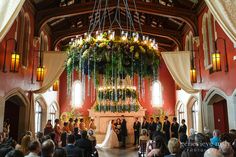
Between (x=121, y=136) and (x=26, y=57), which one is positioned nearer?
(x=26, y=57)

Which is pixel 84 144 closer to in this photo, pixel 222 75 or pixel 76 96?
pixel 222 75

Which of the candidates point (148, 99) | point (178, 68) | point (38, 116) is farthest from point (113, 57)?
point (148, 99)

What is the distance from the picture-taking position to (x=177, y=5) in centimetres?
1090

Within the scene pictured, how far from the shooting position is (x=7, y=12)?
10.6 feet

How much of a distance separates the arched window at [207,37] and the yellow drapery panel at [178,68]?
1.80 metres

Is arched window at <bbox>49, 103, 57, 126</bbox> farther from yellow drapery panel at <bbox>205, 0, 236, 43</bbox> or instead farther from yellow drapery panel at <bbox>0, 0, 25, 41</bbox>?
yellow drapery panel at <bbox>205, 0, 236, 43</bbox>

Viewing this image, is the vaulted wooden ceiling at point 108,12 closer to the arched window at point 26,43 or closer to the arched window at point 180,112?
the arched window at point 26,43

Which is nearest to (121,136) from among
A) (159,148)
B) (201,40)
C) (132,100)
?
(132,100)

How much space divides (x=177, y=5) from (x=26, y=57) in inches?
252

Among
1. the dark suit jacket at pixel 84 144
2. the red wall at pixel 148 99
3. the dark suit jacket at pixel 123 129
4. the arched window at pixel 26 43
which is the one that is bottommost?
→ the dark suit jacket at pixel 123 129

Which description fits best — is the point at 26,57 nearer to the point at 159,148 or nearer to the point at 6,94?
the point at 6,94

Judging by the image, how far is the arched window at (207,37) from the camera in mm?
9455

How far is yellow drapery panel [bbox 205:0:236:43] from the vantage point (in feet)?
10.2

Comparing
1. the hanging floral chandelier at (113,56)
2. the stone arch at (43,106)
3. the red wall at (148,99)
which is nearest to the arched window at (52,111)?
the red wall at (148,99)
